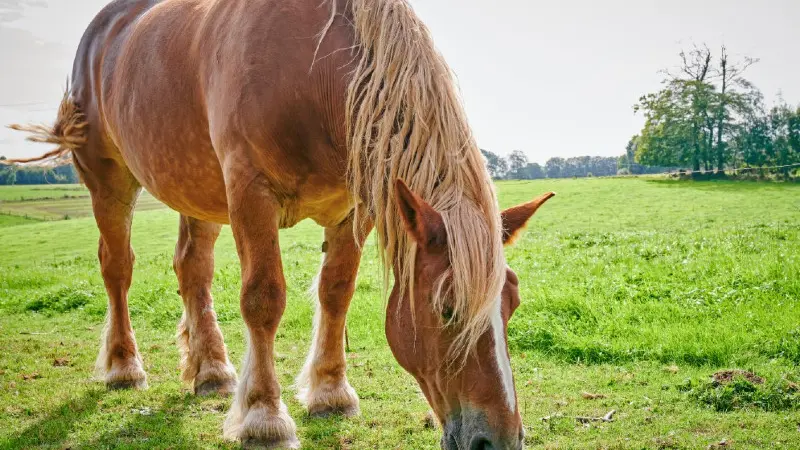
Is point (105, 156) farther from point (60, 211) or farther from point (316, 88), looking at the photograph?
point (60, 211)

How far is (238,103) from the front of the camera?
3.89 m

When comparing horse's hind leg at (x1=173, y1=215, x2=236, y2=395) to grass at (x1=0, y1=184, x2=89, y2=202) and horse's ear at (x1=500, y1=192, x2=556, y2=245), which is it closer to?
horse's ear at (x1=500, y1=192, x2=556, y2=245)

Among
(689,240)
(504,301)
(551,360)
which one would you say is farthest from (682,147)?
(504,301)

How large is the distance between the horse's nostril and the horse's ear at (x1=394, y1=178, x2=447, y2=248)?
0.85 m

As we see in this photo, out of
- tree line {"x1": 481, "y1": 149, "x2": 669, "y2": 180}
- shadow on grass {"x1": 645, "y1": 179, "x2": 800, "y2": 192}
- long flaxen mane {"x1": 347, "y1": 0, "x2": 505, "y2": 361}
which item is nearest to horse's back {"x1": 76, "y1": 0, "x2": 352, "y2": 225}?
long flaxen mane {"x1": 347, "y1": 0, "x2": 505, "y2": 361}

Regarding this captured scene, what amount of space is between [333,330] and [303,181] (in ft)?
5.03

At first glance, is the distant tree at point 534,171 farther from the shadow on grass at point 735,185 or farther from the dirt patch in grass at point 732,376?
the dirt patch in grass at point 732,376

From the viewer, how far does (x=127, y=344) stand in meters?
6.06

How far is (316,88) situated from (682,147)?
2141 inches

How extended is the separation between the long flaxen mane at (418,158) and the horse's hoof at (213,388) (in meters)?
→ 2.79

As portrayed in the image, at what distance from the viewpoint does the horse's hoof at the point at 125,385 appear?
19.1ft

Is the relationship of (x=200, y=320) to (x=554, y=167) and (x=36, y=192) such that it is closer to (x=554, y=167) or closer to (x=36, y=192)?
(x=36, y=192)

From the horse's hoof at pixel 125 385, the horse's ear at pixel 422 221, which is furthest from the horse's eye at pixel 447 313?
the horse's hoof at pixel 125 385

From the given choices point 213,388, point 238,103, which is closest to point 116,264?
point 213,388
